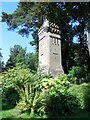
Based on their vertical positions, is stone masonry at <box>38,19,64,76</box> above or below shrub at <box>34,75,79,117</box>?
above

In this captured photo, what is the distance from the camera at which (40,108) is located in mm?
9000

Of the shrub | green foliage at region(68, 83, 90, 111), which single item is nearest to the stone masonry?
green foliage at region(68, 83, 90, 111)

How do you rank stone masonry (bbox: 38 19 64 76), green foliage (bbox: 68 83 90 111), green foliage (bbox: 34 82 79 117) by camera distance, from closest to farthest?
green foliage (bbox: 34 82 79 117)
green foliage (bbox: 68 83 90 111)
stone masonry (bbox: 38 19 64 76)

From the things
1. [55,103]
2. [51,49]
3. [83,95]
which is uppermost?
[51,49]

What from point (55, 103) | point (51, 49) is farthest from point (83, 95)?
point (51, 49)

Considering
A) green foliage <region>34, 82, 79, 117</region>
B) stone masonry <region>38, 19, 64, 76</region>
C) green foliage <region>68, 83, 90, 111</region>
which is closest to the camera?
green foliage <region>34, 82, 79, 117</region>

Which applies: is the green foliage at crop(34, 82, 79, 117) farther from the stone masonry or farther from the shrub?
the stone masonry

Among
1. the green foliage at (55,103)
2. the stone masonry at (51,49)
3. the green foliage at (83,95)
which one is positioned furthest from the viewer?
the stone masonry at (51,49)

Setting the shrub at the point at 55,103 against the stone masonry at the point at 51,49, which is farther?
the stone masonry at the point at 51,49

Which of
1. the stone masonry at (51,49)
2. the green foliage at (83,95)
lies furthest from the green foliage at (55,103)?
the stone masonry at (51,49)

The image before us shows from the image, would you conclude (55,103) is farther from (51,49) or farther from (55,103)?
(51,49)

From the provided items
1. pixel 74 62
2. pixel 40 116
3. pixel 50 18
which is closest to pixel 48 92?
pixel 40 116

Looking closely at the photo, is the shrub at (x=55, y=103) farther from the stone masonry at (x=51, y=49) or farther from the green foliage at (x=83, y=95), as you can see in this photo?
the stone masonry at (x=51, y=49)

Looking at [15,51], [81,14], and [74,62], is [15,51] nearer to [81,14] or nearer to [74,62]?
[74,62]
